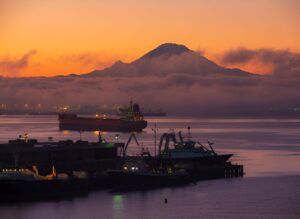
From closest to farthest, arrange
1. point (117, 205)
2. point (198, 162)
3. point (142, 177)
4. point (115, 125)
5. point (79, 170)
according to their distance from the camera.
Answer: point (117, 205) → point (142, 177) → point (79, 170) → point (198, 162) → point (115, 125)

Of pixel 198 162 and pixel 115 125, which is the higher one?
pixel 115 125

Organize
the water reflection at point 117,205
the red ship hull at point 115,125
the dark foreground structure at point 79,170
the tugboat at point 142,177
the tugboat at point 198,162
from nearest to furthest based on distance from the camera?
the water reflection at point 117,205 < the dark foreground structure at point 79,170 < the tugboat at point 142,177 < the tugboat at point 198,162 < the red ship hull at point 115,125

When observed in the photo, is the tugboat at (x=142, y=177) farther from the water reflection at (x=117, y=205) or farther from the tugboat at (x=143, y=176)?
the water reflection at (x=117, y=205)

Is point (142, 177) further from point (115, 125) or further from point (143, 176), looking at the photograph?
point (115, 125)

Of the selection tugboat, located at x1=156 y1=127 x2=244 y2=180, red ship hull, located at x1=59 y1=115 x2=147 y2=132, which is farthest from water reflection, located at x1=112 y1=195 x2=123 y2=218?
red ship hull, located at x1=59 y1=115 x2=147 y2=132

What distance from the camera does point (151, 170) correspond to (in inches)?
2251

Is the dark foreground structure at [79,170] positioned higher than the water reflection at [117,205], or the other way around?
the dark foreground structure at [79,170]

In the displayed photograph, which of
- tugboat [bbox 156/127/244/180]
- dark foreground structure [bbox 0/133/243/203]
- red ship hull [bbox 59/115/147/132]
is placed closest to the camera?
dark foreground structure [bbox 0/133/243/203]

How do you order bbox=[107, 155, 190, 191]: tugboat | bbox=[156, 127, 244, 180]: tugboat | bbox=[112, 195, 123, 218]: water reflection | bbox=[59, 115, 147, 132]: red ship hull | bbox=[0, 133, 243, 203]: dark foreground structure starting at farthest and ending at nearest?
bbox=[59, 115, 147, 132]: red ship hull → bbox=[156, 127, 244, 180]: tugboat → bbox=[107, 155, 190, 191]: tugboat → bbox=[0, 133, 243, 203]: dark foreground structure → bbox=[112, 195, 123, 218]: water reflection

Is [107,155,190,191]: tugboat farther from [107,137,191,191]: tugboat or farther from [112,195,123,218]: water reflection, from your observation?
[112,195,123,218]: water reflection

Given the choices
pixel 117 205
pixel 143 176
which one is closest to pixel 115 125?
pixel 143 176


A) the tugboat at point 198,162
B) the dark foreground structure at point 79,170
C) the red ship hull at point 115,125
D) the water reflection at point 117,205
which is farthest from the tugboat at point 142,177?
the red ship hull at point 115,125

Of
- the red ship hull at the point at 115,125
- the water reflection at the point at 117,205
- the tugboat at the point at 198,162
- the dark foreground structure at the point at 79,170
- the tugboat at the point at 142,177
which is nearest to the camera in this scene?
the water reflection at the point at 117,205

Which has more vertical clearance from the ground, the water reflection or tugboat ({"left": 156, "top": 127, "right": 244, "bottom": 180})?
tugboat ({"left": 156, "top": 127, "right": 244, "bottom": 180})
